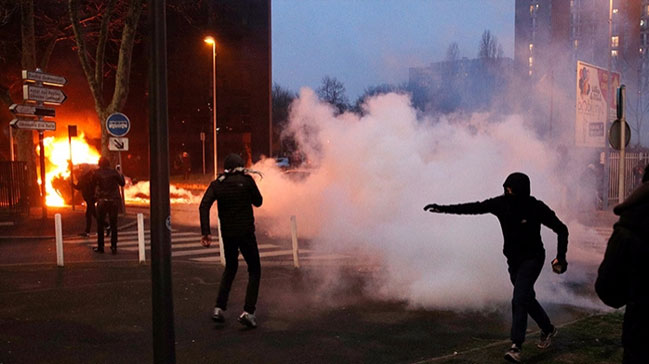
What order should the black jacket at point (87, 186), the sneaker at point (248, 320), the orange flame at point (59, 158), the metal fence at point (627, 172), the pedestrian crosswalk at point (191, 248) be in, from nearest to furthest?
the sneaker at point (248, 320)
the pedestrian crosswalk at point (191, 248)
the black jacket at point (87, 186)
the metal fence at point (627, 172)
the orange flame at point (59, 158)

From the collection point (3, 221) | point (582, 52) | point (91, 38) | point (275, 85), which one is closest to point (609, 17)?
point (582, 52)

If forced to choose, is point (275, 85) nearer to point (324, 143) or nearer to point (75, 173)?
point (75, 173)

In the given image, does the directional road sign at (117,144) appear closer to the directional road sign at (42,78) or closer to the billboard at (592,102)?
the directional road sign at (42,78)

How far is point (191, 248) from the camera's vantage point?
12398mm

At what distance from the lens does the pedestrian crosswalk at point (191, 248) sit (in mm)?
11188

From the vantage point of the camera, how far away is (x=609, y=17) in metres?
18.4

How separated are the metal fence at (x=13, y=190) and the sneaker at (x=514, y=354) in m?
16.0

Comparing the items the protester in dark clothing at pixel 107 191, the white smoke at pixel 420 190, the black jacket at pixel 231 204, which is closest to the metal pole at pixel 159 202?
the black jacket at pixel 231 204

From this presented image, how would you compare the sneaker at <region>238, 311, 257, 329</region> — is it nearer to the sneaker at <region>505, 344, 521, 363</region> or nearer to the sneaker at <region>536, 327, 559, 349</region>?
the sneaker at <region>505, 344, 521, 363</region>

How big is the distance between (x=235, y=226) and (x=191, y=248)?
652 cm

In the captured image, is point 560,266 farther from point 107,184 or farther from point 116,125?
point 116,125

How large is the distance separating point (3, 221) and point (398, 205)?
12891 mm

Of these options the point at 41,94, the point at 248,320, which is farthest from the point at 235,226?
the point at 41,94

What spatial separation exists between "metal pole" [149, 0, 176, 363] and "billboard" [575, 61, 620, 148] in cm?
1713
